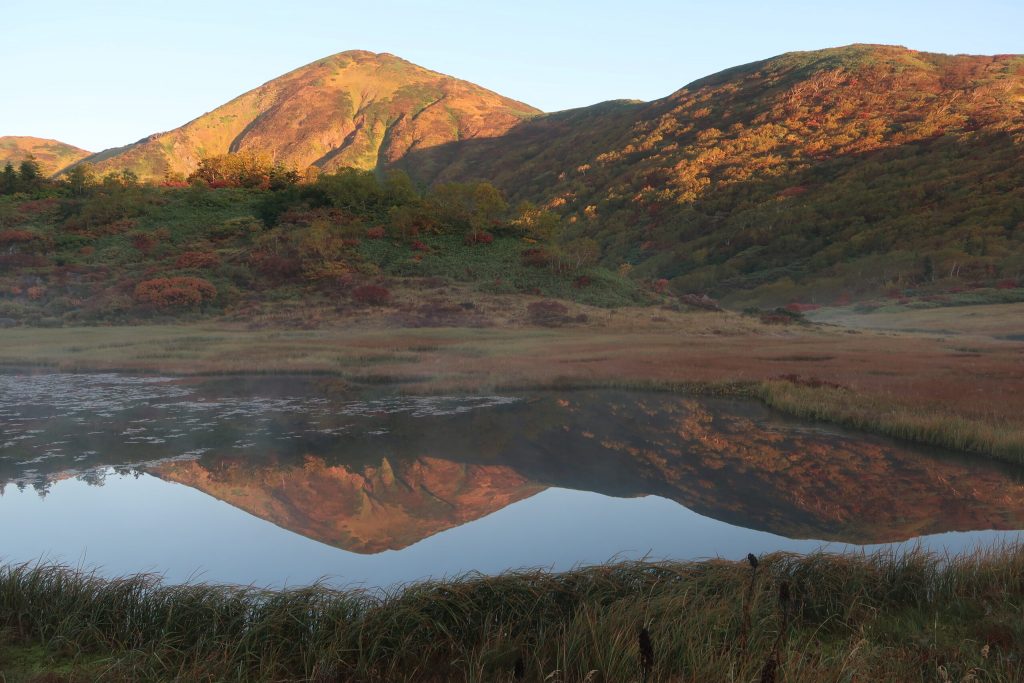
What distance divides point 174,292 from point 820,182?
10970cm

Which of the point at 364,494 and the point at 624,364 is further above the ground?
the point at 364,494

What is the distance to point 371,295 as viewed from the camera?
4759 cm

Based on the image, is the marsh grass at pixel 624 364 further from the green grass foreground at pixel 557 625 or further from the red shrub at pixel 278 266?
the red shrub at pixel 278 266

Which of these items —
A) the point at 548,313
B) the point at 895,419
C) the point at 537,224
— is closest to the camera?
the point at 895,419

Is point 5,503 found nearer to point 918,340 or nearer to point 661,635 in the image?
point 661,635

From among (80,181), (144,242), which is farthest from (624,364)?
(80,181)

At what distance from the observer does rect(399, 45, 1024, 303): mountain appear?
89.4 meters

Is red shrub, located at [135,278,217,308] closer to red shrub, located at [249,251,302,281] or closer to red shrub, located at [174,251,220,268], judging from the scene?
red shrub, located at [174,251,220,268]

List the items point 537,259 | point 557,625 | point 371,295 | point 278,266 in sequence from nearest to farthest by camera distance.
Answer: point 557,625 → point 371,295 → point 278,266 → point 537,259

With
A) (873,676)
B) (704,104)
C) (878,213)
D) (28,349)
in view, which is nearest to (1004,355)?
(873,676)

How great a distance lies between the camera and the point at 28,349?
107 feet

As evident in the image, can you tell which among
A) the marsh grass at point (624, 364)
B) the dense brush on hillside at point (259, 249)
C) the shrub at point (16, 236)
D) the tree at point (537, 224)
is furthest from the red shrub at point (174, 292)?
the tree at point (537, 224)

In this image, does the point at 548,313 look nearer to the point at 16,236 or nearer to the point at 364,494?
the point at 364,494

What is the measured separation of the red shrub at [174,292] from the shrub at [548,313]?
71.0 feet
